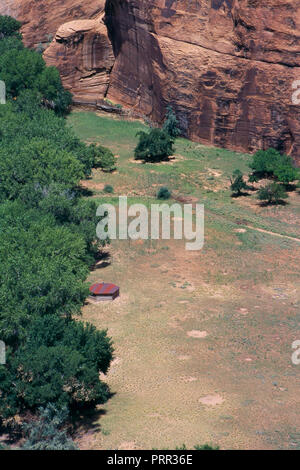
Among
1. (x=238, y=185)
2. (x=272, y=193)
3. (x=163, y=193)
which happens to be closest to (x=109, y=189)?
(x=163, y=193)

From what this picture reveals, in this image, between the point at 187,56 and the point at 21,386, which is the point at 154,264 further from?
the point at 187,56

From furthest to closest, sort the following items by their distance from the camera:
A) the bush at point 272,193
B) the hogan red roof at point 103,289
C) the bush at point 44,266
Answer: the bush at point 272,193
the hogan red roof at point 103,289
the bush at point 44,266

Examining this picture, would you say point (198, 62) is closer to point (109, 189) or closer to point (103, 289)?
point (109, 189)

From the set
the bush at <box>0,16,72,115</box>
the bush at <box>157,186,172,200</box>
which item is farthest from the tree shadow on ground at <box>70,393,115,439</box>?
the bush at <box>0,16,72,115</box>

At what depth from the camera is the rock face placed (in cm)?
6531

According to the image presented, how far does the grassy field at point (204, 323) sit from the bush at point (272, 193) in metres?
0.99

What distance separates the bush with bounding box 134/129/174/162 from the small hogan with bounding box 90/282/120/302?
74.0 feet

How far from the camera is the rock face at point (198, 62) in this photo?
65.3 metres

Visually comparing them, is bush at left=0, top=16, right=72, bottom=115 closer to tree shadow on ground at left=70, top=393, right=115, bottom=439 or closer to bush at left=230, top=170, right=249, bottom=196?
bush at left=230, top=170, right=249, bottom=196

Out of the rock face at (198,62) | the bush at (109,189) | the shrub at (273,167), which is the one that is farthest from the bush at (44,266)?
the shrub at (273,167)

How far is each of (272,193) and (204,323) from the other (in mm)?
19629

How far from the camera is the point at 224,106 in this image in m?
69.1

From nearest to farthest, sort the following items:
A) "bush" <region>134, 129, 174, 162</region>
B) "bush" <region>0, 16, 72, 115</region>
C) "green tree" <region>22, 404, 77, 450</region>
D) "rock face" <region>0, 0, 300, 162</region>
→ "green tree" <region>22, 404, 77, 450</region> < "rock face" <region>0, 0, 300, 162</region> < "bush" <region>134, 129, 174, 162</region> < "bush" <region>0, 16, 72, 115</region>

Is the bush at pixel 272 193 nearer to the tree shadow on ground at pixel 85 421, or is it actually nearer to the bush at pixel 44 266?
the bush at pixel 44 266
